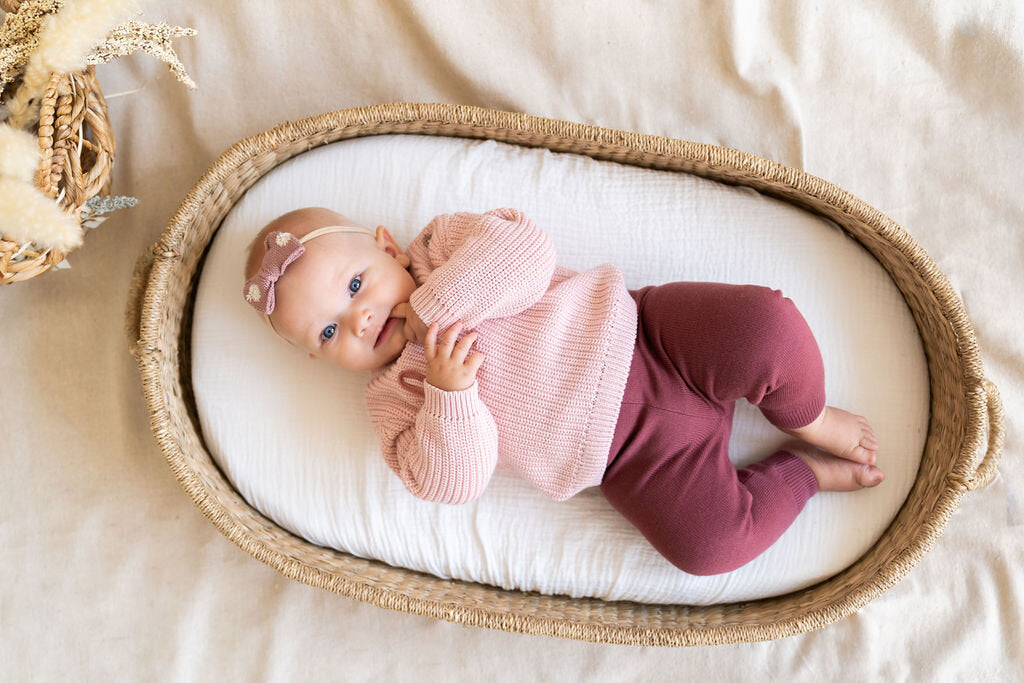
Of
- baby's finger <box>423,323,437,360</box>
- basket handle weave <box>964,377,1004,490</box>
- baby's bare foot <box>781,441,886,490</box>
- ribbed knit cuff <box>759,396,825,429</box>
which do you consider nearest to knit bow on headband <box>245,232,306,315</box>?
baby's finger <box>423,323,437,360</box>

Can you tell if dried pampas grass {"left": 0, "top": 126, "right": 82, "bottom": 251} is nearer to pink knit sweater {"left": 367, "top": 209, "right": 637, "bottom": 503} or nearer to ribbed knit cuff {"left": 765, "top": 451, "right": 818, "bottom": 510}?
pink knit sweater {"left": 367, "top": 209, "right": 637, "bottom": 503}

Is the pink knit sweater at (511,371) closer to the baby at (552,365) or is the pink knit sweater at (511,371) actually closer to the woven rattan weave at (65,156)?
the baby at (552,365)

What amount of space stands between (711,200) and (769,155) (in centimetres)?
24

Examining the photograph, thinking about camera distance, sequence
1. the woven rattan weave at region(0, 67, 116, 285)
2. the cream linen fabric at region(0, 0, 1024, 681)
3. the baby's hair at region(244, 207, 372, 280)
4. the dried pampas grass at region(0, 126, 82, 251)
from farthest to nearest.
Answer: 1. the cream linen fabric at region(0, 0, 1024, 681)
2. the baby's hair at region(244, 207, 372, 280)
3. the woven rattan weave at region(0, 67, 116, 285)
4. the dried pampas grass at region(0, 126, 82, 251)

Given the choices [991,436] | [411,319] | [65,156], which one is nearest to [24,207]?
[65,156]

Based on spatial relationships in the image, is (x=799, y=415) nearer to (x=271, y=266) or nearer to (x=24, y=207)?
(x=271, y=266)

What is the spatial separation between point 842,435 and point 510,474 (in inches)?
23.8

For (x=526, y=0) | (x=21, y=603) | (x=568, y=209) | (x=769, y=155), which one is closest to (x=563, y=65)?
(x=526, y=0)

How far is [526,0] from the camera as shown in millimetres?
1575

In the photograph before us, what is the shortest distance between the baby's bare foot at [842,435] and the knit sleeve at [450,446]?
0.55 meters

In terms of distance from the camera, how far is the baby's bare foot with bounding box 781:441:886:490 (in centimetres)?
135

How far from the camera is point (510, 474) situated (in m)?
1.44

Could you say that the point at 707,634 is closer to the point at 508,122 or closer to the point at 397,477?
the point at 397,477

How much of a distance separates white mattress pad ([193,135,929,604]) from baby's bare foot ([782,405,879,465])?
0.05 meters
